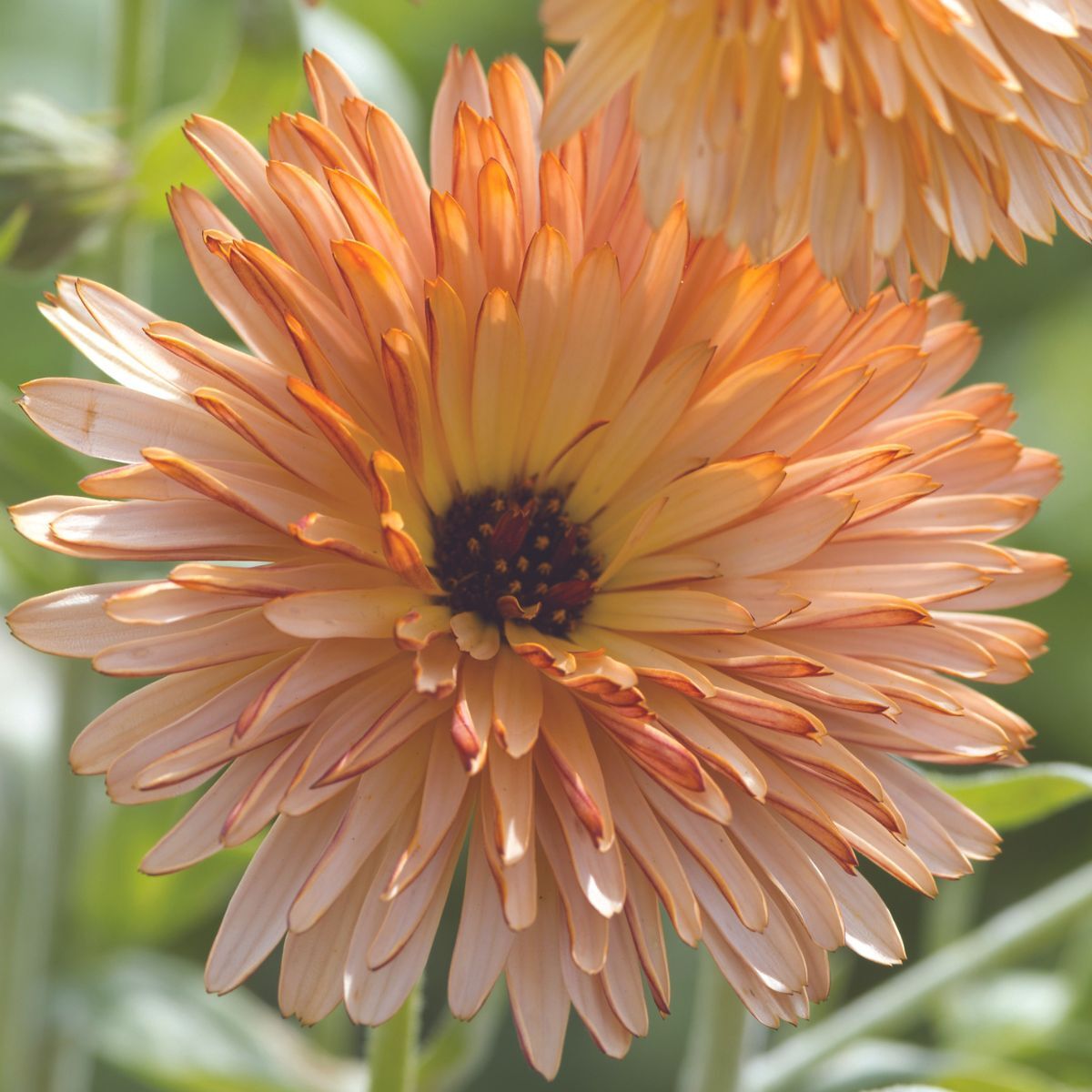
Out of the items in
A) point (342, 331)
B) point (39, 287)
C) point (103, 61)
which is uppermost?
point (103, 61)

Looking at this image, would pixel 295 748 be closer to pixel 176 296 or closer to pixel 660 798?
pixel 660 798

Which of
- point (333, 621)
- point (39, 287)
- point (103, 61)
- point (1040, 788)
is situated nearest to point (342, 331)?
point (333, 621)

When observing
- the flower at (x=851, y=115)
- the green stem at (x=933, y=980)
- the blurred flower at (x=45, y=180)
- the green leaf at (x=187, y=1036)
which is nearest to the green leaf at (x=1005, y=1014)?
the green stem at (x=933, y=980)

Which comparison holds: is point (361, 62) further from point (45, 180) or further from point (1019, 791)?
point (1019, 791)

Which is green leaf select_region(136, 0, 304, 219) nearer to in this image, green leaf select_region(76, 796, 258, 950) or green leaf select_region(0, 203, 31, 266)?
green leaf select_region(0, 203, 31, 266)

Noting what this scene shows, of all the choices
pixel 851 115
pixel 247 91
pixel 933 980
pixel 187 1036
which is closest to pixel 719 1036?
pixel 933 980

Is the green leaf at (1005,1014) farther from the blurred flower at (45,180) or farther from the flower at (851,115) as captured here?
the blurred flower at (45,180)

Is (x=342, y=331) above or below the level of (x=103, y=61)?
below
